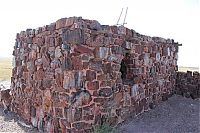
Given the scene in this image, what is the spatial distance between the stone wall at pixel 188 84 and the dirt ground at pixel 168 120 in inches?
34.4

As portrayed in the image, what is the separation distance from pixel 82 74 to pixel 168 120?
2.92 metres

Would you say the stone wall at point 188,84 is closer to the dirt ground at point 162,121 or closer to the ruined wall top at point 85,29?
the dirt ground at point 162,121

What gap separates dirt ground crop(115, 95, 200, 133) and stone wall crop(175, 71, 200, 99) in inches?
34.4

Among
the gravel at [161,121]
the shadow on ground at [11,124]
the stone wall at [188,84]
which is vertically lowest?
the shadow on ground at [11,124]

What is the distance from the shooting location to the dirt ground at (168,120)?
6.81 metres

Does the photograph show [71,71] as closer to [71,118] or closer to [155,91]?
[71,118]

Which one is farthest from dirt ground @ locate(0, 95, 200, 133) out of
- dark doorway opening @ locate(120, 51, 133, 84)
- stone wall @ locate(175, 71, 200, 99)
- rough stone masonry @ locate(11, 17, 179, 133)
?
dark doorway opening @ locate(120, 51, 133, 84)

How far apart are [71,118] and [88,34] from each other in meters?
1.86

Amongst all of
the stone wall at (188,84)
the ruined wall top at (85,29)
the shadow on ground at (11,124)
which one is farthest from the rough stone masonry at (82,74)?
the stone wall at (188,84)

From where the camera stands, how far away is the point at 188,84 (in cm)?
1027

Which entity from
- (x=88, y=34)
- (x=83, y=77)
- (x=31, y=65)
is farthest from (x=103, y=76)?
(x=31, y=65)

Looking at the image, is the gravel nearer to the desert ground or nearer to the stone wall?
the desert ground

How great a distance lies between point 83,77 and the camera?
20.0ft

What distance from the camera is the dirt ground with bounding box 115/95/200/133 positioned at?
6.81 m
